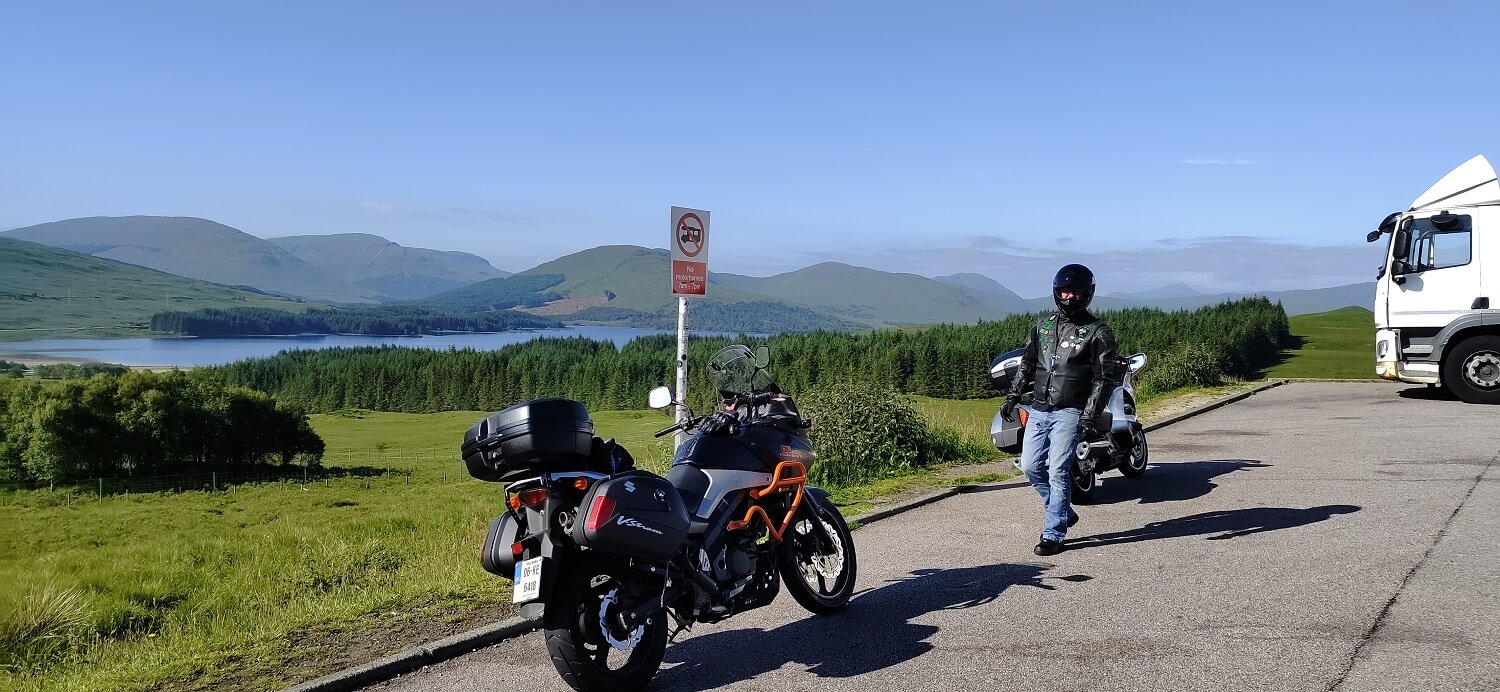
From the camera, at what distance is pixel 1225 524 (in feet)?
25.0

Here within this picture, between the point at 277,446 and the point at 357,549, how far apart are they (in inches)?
4015

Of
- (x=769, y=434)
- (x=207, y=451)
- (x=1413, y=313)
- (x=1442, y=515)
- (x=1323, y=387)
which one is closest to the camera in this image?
(x=769, y=434)

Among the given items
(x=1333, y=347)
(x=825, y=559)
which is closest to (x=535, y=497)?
(x=825, y=559)

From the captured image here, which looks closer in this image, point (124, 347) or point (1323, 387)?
point (1323, 387)

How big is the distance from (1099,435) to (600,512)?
6238 millimetres

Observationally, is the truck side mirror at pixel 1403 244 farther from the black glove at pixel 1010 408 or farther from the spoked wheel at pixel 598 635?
the spoked wheel at pixel 598 635

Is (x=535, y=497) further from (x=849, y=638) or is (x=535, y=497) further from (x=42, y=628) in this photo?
(x=42, y=628)

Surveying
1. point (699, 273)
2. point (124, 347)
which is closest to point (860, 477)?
point (699, 273)

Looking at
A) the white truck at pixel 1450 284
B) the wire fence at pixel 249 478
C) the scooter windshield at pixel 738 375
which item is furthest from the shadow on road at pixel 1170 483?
the wire fence at pixel 249 478

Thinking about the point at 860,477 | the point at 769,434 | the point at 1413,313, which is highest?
the point at 1413,313

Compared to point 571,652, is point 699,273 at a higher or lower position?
higher

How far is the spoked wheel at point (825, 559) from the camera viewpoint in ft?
18.1

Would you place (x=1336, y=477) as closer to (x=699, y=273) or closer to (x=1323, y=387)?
(x=699, y=273)

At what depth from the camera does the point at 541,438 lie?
4129 mm
